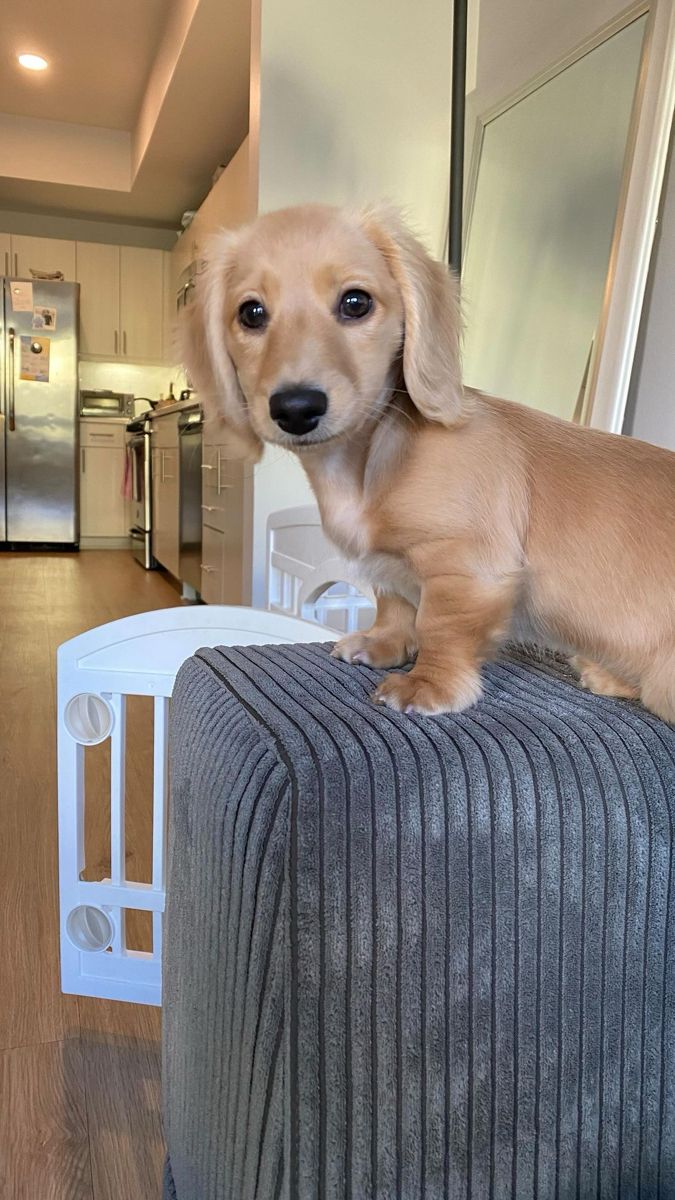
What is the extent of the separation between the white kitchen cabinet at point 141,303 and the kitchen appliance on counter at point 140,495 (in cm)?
65

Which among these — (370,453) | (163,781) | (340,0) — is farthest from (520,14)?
(163,781)

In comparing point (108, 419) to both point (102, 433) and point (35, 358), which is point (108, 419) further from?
point (35, 358)

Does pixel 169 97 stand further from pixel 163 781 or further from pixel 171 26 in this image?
pixel 163 781

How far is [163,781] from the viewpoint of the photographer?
0.96 metres

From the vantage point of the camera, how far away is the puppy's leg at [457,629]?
65 cm

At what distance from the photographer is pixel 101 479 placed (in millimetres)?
6207

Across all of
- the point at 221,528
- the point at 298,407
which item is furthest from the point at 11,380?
the point at 298,407

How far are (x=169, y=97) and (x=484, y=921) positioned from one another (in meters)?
3.96

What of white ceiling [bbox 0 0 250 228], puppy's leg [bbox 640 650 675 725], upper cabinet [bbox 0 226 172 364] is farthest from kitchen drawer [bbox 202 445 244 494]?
upper cabinet [bbox 0 226 172 364]

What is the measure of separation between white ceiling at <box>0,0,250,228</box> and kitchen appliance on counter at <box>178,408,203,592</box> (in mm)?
1319

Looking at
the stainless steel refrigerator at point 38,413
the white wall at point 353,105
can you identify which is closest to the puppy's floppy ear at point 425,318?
the white wall at point 353,105

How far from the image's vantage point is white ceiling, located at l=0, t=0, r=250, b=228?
3.25 m

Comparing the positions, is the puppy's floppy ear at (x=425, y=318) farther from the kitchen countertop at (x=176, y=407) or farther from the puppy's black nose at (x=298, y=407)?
the kitchen countertop at (x=176, y=407)

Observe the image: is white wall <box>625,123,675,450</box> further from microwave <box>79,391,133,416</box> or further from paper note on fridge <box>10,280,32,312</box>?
microwave <box>79,391,133,416</box>
